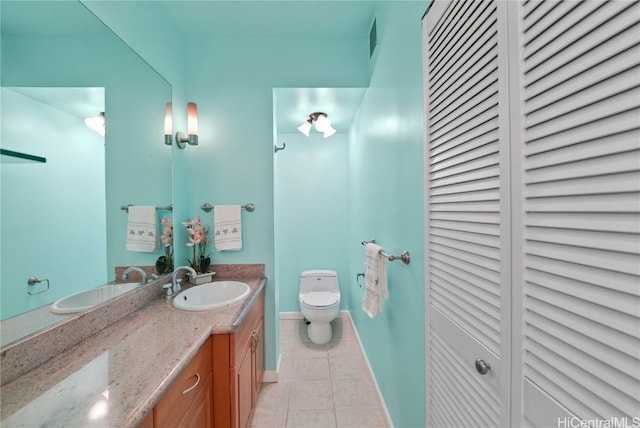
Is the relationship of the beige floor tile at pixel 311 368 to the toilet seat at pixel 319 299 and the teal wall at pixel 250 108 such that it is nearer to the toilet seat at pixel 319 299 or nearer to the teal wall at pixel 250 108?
the teal wall at pixel 250 108

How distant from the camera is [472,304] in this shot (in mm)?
675

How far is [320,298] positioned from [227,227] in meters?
1.28

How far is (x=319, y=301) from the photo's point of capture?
2.48m

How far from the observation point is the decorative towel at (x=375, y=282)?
142cm

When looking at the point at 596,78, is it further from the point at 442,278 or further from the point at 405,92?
the point at 405,92

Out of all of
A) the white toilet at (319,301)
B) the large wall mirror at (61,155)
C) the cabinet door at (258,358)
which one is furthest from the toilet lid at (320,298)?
the large wall mirror at (61,155)

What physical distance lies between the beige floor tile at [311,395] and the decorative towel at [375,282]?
2.67ft

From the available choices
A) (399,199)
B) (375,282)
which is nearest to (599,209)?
(399,199)

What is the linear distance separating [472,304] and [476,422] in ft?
1.05

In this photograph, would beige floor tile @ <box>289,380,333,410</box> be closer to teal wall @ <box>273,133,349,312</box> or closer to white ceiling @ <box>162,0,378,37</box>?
teal wall @ <box>273,133,349,312</box>

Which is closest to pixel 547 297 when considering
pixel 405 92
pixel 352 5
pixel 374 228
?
pixel 405 92

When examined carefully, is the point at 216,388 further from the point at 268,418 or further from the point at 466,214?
the point at 466,214

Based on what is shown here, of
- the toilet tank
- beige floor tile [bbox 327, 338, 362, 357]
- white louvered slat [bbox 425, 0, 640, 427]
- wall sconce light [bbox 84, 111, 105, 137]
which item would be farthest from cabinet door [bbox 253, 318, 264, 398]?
wall sconce light [bbox 84, 111, 105, 137]

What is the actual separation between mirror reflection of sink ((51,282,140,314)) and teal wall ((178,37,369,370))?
0.74m
